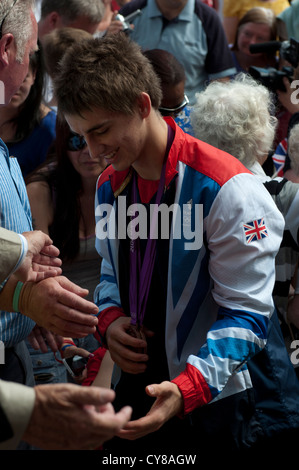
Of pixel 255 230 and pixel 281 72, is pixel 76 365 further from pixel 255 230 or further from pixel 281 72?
pixel 281 72

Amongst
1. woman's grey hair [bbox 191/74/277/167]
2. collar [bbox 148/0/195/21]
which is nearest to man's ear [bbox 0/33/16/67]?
woman's grey hair [bbox 191/74/277/167]

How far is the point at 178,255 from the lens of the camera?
1.99 m

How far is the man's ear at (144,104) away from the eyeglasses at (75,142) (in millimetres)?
906

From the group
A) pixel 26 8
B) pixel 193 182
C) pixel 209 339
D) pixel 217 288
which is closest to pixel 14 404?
pixel 209 339

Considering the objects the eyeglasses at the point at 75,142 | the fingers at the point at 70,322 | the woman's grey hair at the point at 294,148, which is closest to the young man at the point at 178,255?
the fingers at the point at 70,322

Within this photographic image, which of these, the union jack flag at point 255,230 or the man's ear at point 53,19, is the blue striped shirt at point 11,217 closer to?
the union jack flag at point 255,230

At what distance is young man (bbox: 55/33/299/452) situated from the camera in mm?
1877

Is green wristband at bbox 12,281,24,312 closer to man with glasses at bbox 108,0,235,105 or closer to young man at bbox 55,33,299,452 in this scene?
young man at bbox 55,33,299,452

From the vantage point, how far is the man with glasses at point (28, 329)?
1.34m

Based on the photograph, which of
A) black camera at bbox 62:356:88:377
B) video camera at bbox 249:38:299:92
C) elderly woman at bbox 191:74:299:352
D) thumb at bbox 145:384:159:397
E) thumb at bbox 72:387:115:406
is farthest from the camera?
video camera at bbox 249:38:299:92

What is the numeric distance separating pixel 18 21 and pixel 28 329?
42.9 inches

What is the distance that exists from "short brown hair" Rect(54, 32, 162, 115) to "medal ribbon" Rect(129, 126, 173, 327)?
20 centimetres

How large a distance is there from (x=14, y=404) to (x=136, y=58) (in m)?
1.21

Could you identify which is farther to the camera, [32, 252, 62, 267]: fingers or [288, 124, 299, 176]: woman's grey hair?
[288, 124, 299, 176]: woman's grey hair
